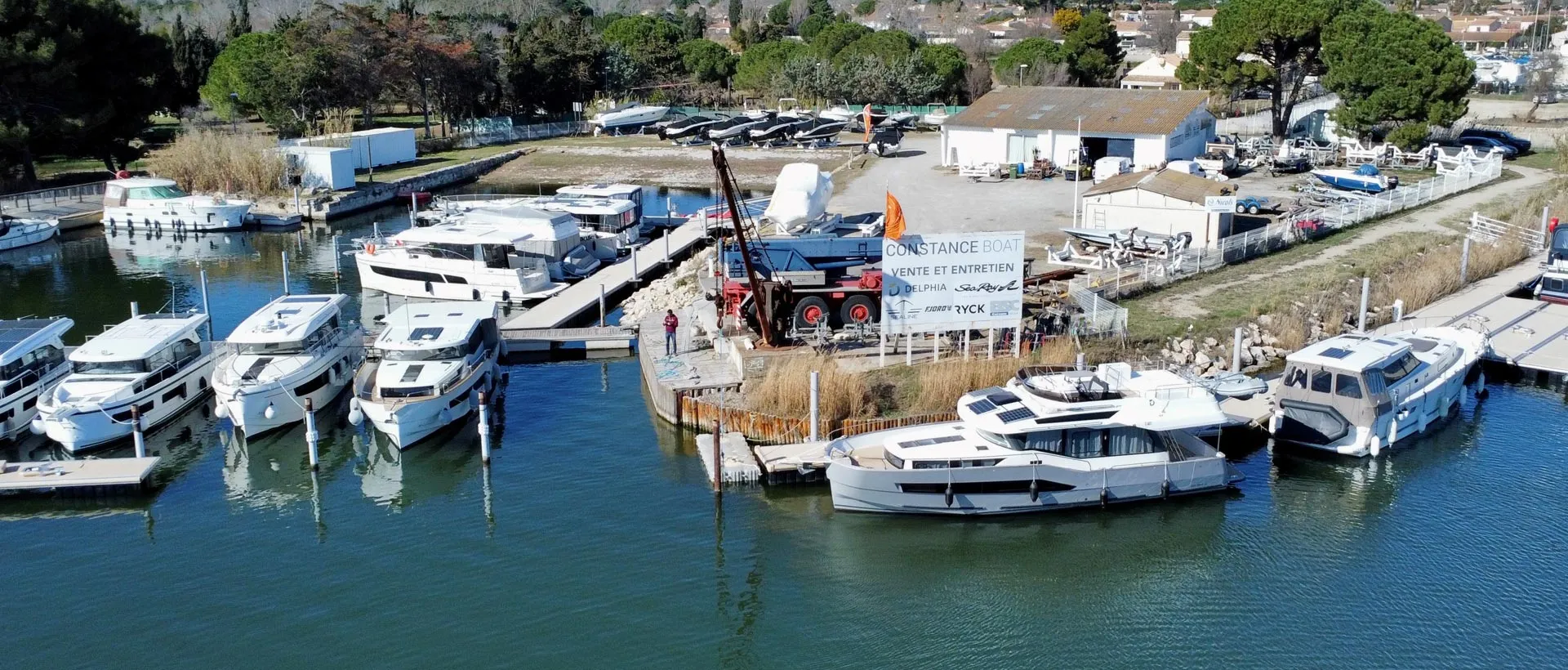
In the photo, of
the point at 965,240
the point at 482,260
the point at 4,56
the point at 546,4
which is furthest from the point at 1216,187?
the point at 546,4

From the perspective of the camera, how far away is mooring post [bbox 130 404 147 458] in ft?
83.1

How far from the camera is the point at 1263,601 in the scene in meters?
20.9

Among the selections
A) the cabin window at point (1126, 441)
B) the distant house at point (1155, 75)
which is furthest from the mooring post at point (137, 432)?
the distant house at point (1155, 75)

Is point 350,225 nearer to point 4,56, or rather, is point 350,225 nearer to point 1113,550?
point 4,56

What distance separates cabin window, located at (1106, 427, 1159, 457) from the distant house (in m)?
78.0

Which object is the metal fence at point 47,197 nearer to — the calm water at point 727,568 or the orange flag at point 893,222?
the calm water at point 727,568

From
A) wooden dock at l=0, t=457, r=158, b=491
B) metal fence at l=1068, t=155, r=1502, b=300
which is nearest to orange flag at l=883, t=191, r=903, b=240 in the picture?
metal fence at l=1068, t=155, r=1502, b=300

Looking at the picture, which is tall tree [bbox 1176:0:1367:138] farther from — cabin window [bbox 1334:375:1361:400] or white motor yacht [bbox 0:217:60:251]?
white motor yacht [bbox 0:217:60:251]

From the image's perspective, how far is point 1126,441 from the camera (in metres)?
23.5

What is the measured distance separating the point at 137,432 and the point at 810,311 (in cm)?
1470

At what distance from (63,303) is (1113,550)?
1383 inches

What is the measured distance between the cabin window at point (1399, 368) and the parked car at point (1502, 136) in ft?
144

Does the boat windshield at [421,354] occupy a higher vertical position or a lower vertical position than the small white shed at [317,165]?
lower

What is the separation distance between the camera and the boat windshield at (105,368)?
27531mm
